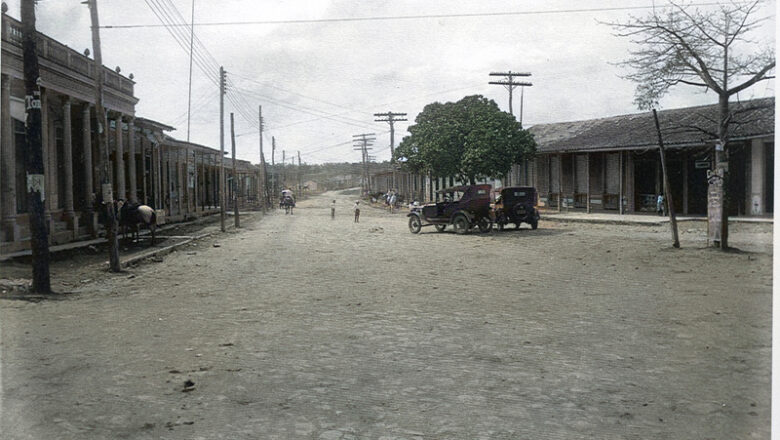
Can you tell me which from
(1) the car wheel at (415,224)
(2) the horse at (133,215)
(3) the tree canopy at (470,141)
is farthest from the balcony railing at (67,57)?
(3) the tree canopy at (470,141)

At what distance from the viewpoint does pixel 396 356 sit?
17.6 feet

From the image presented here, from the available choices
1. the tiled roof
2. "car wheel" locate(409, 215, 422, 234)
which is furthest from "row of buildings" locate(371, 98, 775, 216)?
"car wheel" locate(409, 215, 422, 234)

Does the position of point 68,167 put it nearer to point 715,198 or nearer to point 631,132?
point 715,198

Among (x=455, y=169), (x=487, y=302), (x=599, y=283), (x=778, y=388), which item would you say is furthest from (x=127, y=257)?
(x=455, y=169)

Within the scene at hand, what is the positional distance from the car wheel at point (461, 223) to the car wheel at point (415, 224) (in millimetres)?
1305

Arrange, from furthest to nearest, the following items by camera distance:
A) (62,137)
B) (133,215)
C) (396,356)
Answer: (133,215) → (62,137) → (396,356)

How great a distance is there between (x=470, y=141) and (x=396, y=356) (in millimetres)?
23694

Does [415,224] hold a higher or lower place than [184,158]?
lower

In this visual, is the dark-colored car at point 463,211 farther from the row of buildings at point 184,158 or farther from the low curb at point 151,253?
the low curb at point 151,253

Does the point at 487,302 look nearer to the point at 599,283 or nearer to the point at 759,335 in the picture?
the point at 599,283

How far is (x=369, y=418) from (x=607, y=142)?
1005 inches

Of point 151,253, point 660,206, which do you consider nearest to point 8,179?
point 151,253

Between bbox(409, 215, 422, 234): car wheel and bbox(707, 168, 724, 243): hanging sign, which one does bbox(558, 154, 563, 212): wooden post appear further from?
bbox(707, 168, 724, 243): hanging sign

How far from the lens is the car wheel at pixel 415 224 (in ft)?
70.0
